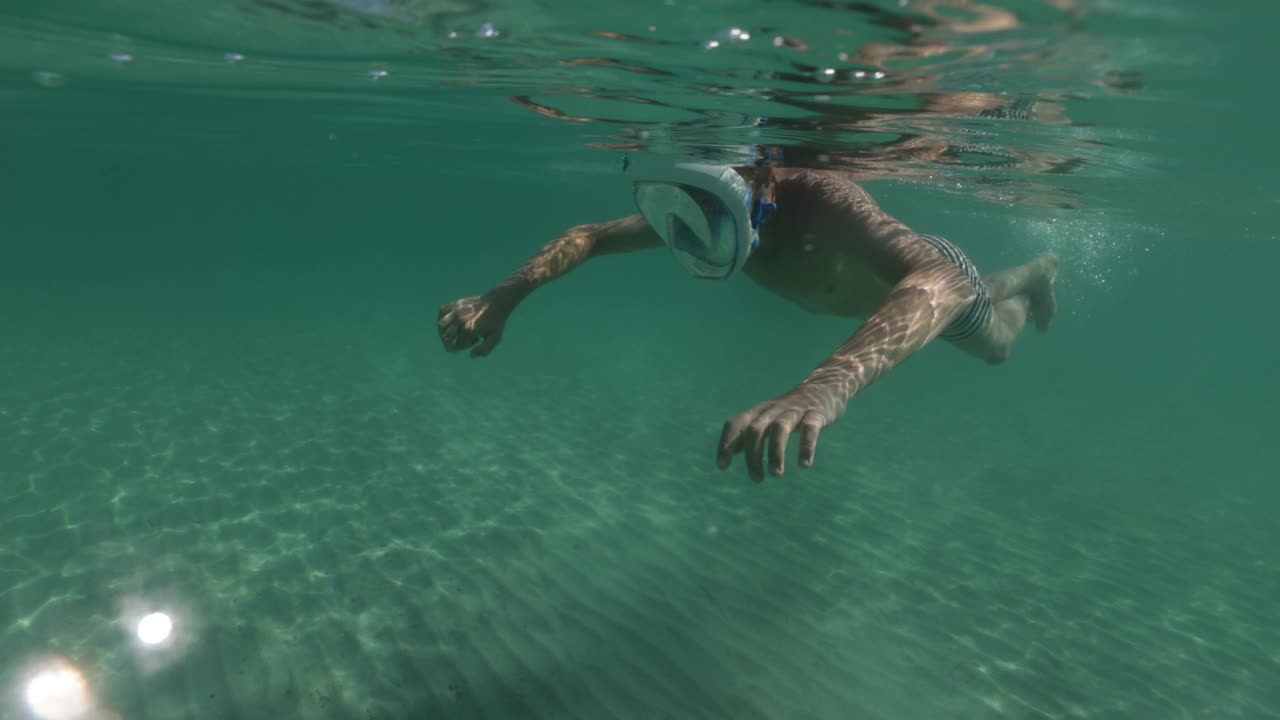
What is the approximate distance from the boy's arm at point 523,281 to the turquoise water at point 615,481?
220 cm

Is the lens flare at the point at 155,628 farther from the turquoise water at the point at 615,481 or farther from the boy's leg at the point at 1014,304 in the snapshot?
the boy's leg at the point at 1014,304

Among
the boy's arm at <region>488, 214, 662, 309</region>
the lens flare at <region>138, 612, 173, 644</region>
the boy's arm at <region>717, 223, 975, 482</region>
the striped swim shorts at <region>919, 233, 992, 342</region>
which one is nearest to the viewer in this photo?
the boy's arm at <region>717, 223, 975, 482</region>

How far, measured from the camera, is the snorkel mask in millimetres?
3316

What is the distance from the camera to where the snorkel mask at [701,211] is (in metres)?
3.32

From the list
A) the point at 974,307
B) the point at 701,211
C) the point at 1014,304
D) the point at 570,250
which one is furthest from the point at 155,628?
the point at 1014,304

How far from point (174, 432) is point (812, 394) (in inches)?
448

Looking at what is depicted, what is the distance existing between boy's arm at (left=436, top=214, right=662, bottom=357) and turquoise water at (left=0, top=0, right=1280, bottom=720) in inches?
86.6

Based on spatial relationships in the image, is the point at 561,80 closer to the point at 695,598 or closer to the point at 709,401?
the point at 695,598

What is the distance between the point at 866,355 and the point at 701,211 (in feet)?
4.78

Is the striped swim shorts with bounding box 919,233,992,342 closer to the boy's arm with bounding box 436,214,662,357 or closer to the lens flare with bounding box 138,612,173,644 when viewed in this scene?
the boy's arm with bounding box 436,214,662,357

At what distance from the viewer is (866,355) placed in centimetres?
231

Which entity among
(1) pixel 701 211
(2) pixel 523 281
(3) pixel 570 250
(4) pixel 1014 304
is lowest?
(4) pixel 1014 304

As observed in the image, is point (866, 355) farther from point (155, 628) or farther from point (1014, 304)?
point (155, 628)

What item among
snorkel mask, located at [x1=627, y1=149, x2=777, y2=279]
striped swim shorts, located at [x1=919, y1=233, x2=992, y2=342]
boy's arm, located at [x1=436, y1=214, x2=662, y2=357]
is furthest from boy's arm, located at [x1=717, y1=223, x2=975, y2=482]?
boy's arm, located at [x1=436, y1=214, x2=662, y2=357]
